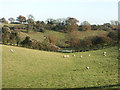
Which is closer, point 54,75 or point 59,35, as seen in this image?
point 54,75

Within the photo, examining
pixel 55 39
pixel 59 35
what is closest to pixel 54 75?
pixel 55 39

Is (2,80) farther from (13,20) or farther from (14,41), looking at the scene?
(13,20)

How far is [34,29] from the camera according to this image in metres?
84.8

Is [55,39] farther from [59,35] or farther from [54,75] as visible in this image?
[54,75]

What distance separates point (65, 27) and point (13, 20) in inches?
1674

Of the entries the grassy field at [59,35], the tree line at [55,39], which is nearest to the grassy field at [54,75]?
the tree line at [55,39]

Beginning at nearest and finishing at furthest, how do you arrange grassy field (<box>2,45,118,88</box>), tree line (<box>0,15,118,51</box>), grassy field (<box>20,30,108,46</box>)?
grassy field (<box>2,45,118,88</box>), tree line (<box>0,15,118,51</box>), grassy field (<box>20,30,108,46</box>)

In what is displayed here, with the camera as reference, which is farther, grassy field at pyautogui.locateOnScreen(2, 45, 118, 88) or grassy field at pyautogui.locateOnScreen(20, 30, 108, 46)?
grassy field at pyautogui.locateOnScreen(20, 30, 108, 46)

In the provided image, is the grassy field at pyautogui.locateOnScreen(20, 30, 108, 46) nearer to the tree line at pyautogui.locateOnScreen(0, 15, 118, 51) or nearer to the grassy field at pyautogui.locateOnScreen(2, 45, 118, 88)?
the tree line at pyautogui.locateOnScreen(0, 15, 118, 51)

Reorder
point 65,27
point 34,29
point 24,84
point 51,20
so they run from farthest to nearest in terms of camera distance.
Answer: point 51,20 → point 65,27 → point 34,29 → point 24,84

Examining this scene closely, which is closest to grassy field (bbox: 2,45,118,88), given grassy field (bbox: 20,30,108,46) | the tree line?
the tree line

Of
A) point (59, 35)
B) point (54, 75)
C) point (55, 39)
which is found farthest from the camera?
point (59, 35)

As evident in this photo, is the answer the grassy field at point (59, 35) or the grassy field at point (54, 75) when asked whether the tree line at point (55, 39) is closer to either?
the grassy field at point (59, 35)

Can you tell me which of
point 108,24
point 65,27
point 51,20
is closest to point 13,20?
point 51,20
